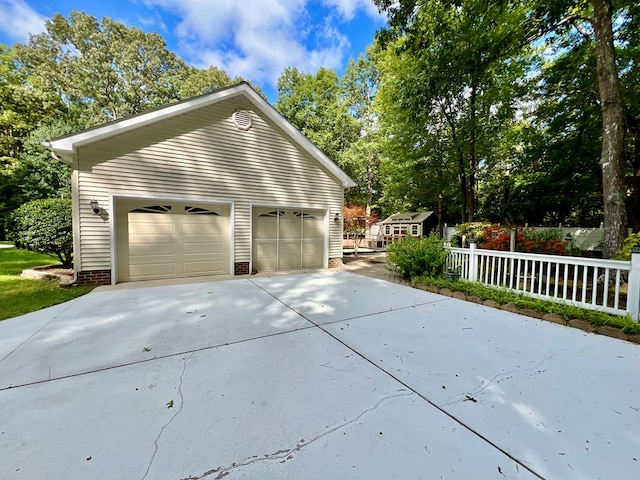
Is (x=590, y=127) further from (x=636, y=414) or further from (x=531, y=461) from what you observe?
(x=531, y=461)

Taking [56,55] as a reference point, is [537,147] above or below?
below

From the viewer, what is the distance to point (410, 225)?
19281 millimetres

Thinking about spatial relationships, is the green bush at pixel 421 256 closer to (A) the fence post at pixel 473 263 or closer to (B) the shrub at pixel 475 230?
(A) the fence post at pixel 473 263

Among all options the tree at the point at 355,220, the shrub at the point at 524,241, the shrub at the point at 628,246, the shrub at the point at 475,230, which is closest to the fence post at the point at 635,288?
the shrub at the point at 628,246

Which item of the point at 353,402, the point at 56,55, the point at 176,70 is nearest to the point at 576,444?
the point at 353,402

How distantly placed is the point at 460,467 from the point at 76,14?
107ft

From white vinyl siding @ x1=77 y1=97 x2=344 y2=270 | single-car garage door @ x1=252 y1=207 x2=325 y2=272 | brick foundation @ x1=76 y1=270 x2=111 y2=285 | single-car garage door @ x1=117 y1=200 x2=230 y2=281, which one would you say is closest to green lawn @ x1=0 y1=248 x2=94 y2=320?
brick foundation @ x1=76 y1=270 x2=111 y2=285

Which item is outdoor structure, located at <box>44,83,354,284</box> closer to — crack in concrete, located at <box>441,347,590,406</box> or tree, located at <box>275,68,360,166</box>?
crack in concrete, located at <box>441,347,590,406</box>

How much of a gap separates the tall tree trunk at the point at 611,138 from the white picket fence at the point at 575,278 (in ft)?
2.63

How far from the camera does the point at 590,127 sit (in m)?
11.5

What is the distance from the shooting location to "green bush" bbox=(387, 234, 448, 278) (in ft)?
20.7

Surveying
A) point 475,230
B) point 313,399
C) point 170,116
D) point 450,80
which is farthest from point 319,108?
point 313,399

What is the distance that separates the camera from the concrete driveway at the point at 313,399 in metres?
1.51

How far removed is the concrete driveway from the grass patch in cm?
38
